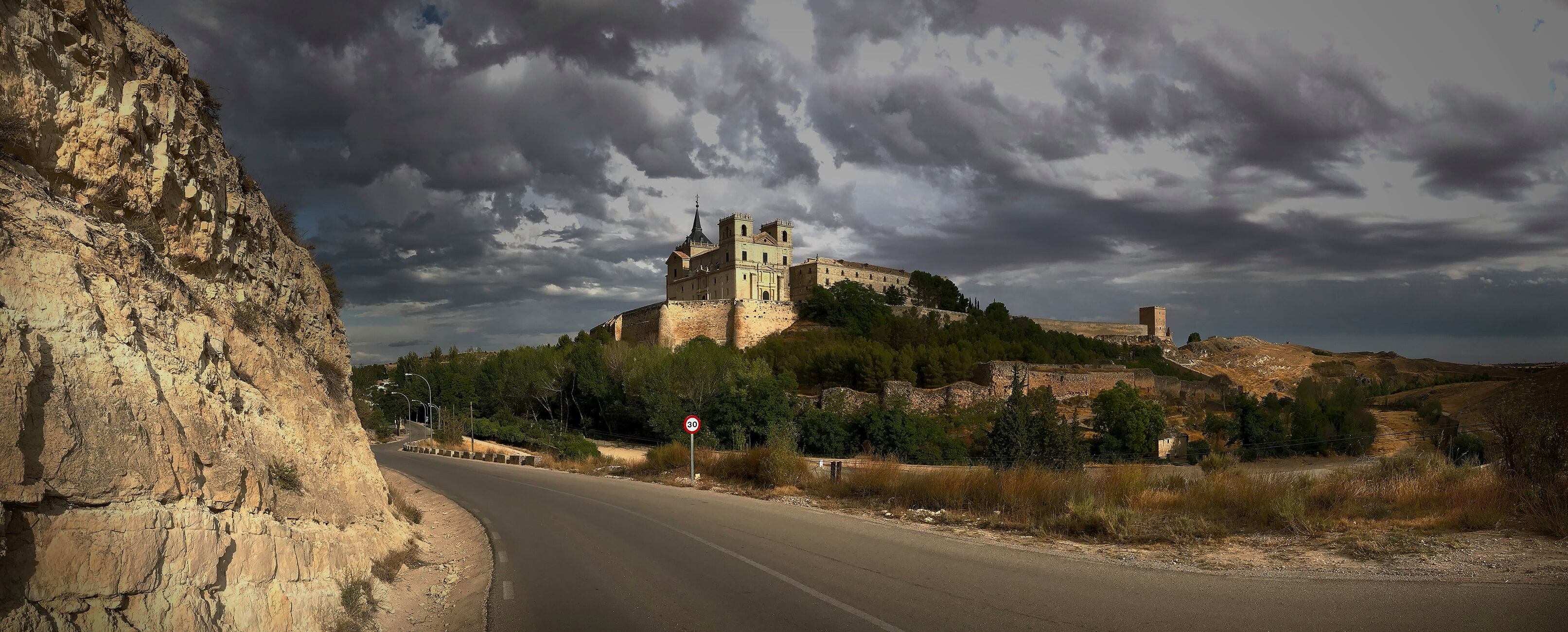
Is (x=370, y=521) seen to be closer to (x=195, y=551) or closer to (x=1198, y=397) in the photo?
(x=195, y=551)

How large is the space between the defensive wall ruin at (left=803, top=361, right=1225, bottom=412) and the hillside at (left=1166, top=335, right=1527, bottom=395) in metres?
9.44

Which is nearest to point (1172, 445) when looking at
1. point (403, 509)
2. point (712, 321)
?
point (403, 509)

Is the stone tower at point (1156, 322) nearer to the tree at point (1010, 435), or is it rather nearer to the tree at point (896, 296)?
the tree at point (896, 296)

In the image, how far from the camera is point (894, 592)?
6.77m

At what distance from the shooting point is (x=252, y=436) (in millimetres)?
6758

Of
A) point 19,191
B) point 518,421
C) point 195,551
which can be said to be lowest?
point 518,421

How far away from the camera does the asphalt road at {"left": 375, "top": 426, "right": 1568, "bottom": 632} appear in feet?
17.6

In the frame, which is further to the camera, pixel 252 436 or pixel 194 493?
pixel 252 436

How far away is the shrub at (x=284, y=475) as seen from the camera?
682 centimetres

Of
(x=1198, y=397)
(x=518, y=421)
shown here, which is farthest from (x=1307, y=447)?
(x=518, y=421)

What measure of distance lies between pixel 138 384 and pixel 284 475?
8.26ft

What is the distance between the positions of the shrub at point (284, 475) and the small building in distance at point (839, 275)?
87758 millimetres

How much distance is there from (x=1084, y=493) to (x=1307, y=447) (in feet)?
93.7

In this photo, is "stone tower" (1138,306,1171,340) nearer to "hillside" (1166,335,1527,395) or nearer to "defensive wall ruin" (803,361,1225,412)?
"hillside" (1166,335,1527,395)
